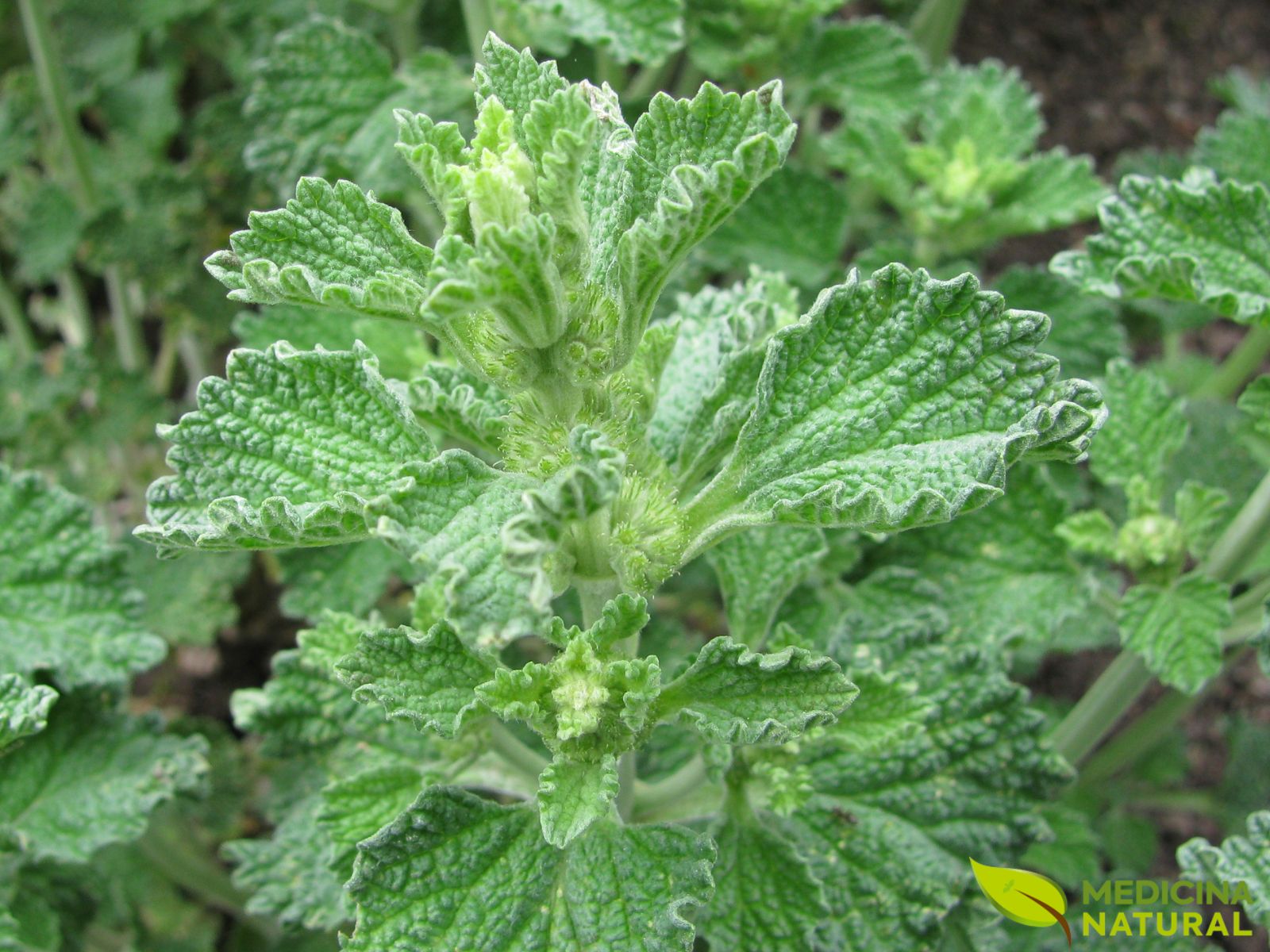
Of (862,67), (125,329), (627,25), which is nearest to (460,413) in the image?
(627,25)

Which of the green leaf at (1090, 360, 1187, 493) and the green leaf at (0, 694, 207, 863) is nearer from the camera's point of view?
the green leaf at (0, 694, 207, 863)

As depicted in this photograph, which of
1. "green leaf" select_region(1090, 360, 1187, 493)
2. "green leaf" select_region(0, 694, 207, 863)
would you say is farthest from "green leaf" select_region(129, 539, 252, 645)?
"green leaf" select_region(1090, 360, 1187, 493)

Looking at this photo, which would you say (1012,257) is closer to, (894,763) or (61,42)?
(894,763)

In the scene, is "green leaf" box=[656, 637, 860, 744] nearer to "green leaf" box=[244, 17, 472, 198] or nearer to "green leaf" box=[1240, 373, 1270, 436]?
"green leaf" box=[1240, 373, 1270, 436]

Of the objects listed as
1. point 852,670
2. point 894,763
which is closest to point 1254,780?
point 894,763

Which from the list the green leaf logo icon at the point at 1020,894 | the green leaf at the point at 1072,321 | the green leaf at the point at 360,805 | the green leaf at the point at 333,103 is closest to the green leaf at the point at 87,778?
the green leaf at the point at 360,805
